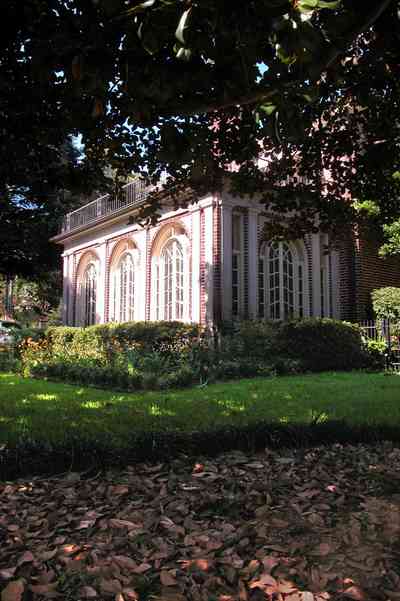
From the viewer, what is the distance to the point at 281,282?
12914 mm

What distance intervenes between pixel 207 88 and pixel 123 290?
1261 centimetres

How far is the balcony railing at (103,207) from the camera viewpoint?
46.3 ft

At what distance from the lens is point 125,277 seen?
49.5 ft

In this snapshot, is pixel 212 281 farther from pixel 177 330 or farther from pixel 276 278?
pixel 276 278

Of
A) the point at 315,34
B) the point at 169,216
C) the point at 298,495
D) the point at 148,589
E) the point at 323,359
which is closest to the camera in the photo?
the point at 315,34

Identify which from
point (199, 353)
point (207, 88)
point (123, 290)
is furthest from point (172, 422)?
point (123, 290)

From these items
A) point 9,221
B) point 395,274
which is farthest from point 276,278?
point 9,221

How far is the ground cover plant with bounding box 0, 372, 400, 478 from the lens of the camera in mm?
3979

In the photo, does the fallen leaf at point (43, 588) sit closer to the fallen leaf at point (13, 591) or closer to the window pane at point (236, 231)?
the fallen leaf at point (13, 591)

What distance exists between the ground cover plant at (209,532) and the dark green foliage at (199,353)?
4992 mm

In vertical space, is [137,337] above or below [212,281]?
below

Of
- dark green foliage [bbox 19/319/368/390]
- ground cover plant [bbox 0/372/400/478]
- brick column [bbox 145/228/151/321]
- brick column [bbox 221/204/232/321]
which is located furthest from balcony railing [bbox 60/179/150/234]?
ground cover plant [bbox 0/372/400/478]

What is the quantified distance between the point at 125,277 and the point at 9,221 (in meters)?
6.64

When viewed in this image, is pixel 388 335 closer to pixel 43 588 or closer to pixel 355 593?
pixel 355 593
